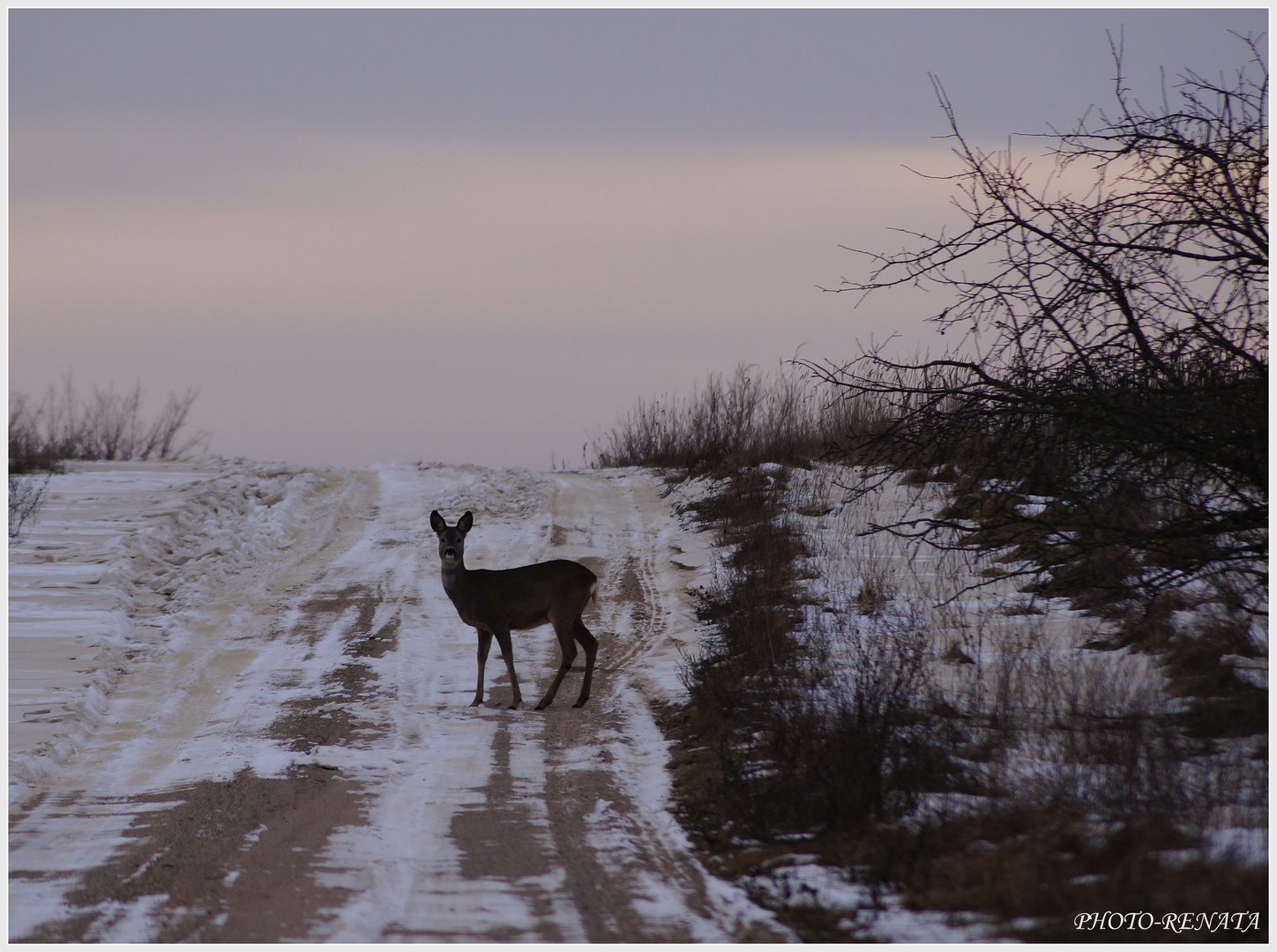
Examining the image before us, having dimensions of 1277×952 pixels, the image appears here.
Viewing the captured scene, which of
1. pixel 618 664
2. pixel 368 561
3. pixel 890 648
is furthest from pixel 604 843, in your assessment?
pixel 368 561

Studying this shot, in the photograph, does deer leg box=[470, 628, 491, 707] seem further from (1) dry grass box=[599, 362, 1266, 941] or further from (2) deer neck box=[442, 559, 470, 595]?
(1) dry grass box=[599, 362, 1266, 941]

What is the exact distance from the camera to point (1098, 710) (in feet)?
22.1

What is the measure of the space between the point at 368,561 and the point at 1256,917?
12688 millimetres

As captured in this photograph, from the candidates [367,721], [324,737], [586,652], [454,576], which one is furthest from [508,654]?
[324,737]

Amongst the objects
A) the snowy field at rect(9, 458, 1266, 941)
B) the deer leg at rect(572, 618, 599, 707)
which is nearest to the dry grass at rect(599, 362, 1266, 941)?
the snowy field at rect(9, 458, 1266, 941)

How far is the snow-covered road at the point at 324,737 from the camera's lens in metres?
4.97

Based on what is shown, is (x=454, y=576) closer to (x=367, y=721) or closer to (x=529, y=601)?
(x=529, y=601)

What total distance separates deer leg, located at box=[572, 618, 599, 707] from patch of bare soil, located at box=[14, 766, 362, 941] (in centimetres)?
266

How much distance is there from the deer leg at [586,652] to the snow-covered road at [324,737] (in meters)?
0.19

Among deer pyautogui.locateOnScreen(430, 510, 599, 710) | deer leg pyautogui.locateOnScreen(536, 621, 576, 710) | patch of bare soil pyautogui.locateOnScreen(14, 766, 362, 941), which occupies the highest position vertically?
deer pyautogui.locateOnScreen(430, 510, 599, 710)

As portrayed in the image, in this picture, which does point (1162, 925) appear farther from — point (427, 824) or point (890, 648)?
point (890, 648)

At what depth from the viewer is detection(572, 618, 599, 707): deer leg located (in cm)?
945

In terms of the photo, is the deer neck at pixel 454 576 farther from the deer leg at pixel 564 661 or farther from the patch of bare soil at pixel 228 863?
the patch of bare soil at pixel 228 863

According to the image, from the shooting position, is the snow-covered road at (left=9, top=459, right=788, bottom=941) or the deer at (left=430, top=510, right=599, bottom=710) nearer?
the snow-covered road at (left=9, top=459, right=788, bottom=941)
